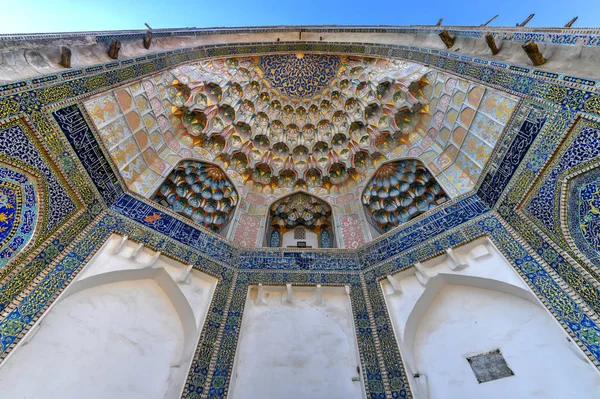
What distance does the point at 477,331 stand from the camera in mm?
4461

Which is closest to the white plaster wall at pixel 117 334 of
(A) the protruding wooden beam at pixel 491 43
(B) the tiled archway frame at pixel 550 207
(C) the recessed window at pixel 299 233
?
(C) the recessed window at pixel 299 233

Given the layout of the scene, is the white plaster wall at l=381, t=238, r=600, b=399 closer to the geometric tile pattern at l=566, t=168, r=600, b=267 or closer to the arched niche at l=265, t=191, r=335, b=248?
the geometric tile pattern at l=566, t=168, r=600, b=267

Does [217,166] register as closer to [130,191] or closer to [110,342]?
[130,191]

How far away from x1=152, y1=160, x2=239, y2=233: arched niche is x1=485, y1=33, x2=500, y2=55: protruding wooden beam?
6620 millimetres

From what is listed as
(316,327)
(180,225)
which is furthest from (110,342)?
(316,327)

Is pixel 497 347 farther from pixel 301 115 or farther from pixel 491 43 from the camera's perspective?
pixel 301 115

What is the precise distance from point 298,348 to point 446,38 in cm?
723

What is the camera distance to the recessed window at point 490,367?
157 inches

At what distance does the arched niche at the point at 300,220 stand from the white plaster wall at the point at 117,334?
10.2ft

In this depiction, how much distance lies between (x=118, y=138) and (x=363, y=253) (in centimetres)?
574

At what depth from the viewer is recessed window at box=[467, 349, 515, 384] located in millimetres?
3986

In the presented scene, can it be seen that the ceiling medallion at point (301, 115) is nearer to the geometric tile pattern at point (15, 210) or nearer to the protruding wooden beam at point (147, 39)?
the protruding wooden beam at point (147, 39)

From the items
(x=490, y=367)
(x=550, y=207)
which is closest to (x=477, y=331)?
(x=490, y=367)

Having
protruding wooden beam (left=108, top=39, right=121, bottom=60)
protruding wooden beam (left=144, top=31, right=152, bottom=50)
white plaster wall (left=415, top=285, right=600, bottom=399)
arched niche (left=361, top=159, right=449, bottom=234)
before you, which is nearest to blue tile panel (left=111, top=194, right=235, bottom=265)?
protruding wooden beam (left=108, top=39, right=121, bottom=60)
